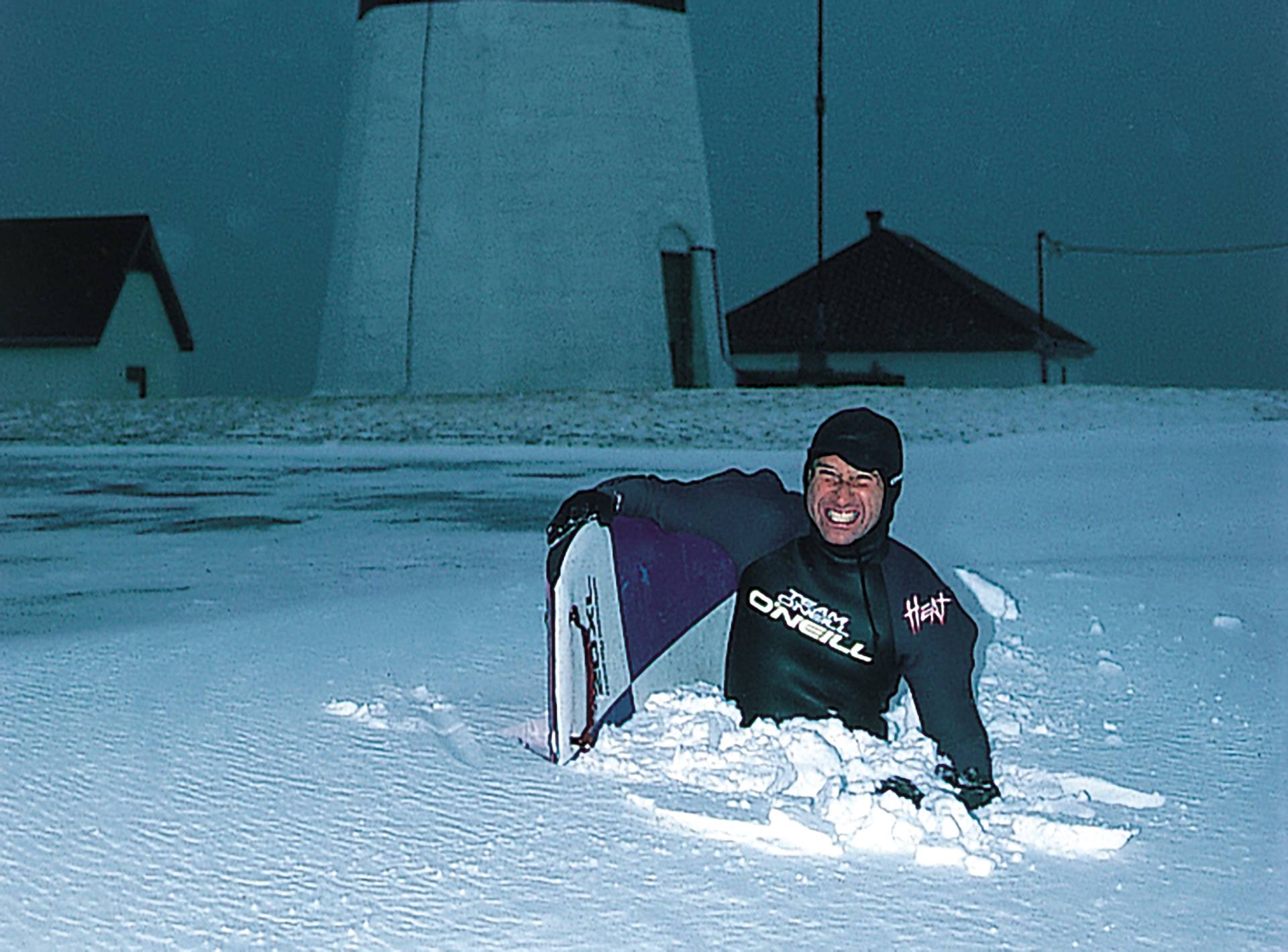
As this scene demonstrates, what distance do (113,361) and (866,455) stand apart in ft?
84.1

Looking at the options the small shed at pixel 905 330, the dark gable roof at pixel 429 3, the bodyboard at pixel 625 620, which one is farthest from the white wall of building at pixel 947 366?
the bodyboard at pixel 625 620

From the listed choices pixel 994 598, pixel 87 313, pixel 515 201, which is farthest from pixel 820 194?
pixel 994 598

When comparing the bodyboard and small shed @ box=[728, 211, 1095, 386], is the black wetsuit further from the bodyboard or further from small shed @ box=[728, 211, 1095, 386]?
small shed @ box=[728, 211, 1095, 386]

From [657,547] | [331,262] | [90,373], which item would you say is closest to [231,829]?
[657,547]

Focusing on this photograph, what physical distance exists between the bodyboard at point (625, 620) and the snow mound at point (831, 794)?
84 mm

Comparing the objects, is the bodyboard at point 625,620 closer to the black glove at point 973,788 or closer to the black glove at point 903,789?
the black glove at point 903,789

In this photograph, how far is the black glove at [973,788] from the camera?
9.76 ft

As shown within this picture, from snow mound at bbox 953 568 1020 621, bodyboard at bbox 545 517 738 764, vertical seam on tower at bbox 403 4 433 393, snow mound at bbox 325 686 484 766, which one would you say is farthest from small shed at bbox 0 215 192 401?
bodyboard at bbox 545 517 738 764

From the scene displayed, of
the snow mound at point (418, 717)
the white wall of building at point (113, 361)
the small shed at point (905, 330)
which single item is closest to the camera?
the snow mound at point (418, 717)

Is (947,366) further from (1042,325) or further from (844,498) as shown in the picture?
(844,498)

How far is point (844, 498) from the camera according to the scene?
10.1 ft

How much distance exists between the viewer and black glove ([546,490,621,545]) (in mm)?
3367

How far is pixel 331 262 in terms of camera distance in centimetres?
2062

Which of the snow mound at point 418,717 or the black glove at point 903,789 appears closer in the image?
the black glove at point 903,789
